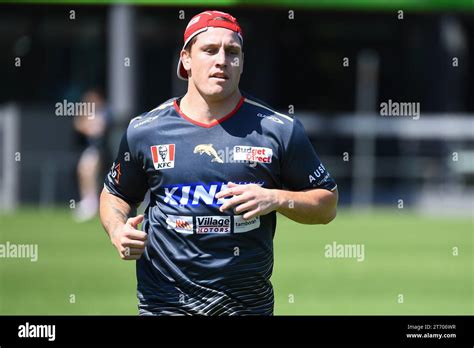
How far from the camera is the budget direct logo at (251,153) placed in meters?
5.79

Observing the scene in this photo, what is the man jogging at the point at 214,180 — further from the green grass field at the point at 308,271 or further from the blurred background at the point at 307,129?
the blurred background at the point at 307,129

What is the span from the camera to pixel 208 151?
5.83 meters

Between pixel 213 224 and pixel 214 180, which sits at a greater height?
pixel 214 180

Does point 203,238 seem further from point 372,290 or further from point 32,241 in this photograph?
point 32,241

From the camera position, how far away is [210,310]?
5.87 m

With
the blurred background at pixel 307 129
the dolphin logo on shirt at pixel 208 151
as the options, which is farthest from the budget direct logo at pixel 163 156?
the blurred background at pixel 307 129

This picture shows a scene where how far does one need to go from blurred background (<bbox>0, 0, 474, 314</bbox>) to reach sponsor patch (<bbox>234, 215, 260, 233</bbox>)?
5.20m

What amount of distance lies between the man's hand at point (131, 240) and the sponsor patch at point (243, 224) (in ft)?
1.69

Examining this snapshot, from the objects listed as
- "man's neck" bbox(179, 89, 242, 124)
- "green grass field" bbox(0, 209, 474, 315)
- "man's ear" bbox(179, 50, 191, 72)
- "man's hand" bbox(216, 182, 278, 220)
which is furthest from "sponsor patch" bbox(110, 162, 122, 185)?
"green grass field" bbox(0, 209, 474, 315)

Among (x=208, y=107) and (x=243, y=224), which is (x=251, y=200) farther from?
(x=208, y=107)

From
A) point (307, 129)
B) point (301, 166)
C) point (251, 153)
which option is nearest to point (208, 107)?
point (251, 153)

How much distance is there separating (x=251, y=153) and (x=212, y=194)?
1.01ft

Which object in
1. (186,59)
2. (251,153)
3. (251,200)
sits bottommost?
(251,200)
